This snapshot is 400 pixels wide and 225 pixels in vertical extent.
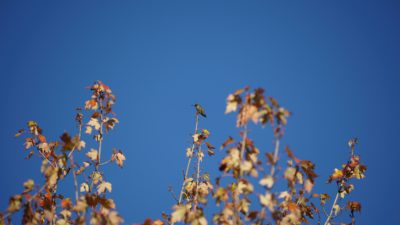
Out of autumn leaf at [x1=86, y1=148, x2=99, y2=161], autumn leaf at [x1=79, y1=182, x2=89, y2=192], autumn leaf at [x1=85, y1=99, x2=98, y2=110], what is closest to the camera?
autumn leaf at [x1=86, y1=148, x2=99, y2=161]

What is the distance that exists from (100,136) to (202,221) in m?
2.48

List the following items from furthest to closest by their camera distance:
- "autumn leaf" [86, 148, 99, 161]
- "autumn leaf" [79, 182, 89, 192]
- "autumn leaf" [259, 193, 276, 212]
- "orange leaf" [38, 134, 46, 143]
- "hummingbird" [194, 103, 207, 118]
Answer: "hummingbird" [194, 103, 207, 118] → "orange leaf" [38, 134, 46, 143] → "autumn leaf" [79, 182, 89, 192] → "autumn leaf" [86, 148, 99, 161] → "autumn leaf" [259, 193, 276, 212]

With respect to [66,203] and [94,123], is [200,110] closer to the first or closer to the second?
[94,123]

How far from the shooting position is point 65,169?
480 centimetres

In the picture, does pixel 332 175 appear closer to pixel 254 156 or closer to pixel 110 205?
pixel 254 156

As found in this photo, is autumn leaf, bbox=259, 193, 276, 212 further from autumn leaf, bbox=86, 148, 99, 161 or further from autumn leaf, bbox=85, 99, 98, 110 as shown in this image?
autumn leaf, bbox=85, 99, 98, 110

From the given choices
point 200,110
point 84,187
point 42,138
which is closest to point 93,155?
point 84,187

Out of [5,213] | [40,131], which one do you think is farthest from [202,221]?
[40,131]

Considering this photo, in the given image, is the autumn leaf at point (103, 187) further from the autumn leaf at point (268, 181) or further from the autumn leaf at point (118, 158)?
the autumn leaf at point (268, 181)

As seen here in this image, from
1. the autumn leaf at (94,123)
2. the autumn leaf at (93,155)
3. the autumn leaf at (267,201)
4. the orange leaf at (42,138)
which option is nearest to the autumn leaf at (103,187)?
the autumn leaf at (93,155)

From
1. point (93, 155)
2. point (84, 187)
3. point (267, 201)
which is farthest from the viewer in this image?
point (84, 187)

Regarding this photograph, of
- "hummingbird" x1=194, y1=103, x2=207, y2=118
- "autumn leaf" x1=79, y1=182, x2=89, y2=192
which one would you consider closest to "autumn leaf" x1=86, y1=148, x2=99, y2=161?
"autumn leaf" x1=79, y1=182, x2=89, y2=192

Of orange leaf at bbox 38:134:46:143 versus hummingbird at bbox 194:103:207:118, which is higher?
hummingbird at bbox 194:103:207:118

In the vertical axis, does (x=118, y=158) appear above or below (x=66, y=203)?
above
